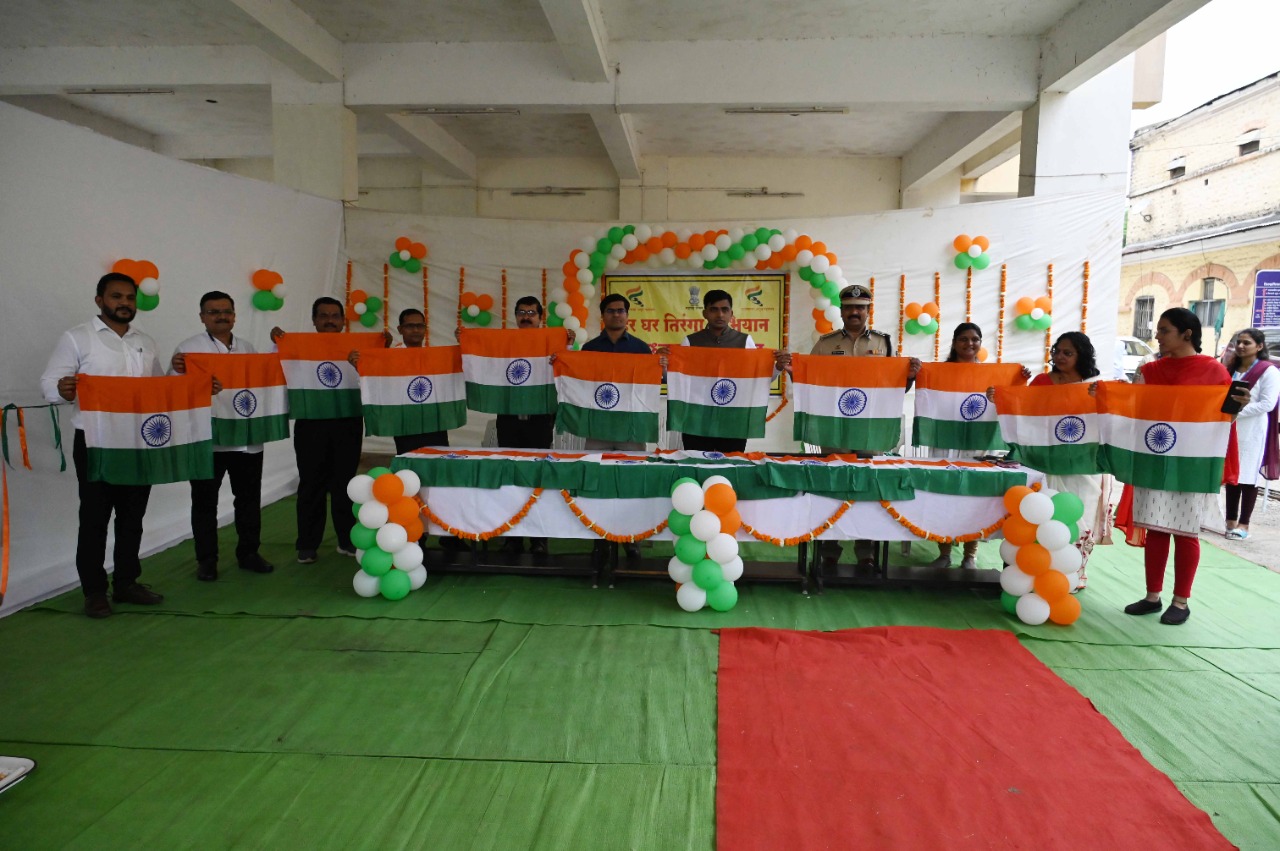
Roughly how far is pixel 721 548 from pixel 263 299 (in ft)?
14.2

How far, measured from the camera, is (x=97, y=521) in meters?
3.58

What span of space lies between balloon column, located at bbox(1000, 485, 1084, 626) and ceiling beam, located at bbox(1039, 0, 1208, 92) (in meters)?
3.46

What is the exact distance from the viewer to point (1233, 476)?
4344mm

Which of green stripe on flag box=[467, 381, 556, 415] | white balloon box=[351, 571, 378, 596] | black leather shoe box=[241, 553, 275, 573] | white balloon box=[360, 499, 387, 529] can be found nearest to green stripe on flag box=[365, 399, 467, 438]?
green stripe on flag box=[467, 381, 556, 415]

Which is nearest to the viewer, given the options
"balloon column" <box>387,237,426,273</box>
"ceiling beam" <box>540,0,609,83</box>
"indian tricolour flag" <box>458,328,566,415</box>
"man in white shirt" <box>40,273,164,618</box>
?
"man in white shirt" <box>40,273,164,618</box>

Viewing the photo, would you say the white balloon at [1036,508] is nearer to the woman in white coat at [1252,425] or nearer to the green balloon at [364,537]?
the woman in white coat at [1252,425]

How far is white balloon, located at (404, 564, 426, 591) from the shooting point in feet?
12.9

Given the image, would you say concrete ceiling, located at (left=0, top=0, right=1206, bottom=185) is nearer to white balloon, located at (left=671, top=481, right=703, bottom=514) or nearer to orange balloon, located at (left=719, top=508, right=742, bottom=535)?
white balloon, located at (left=671, top=481, right=703, bottom=514)

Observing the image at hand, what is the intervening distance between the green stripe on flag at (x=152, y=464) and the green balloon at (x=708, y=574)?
2713mm

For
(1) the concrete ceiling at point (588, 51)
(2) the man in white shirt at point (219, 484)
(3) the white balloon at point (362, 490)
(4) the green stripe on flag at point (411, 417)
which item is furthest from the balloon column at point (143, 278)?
(1) the concrete ceiling at point (588, 51)

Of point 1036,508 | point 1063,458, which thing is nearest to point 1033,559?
point 1036,508

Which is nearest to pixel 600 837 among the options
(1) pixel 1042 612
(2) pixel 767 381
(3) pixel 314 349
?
(1) pixel 1042 612

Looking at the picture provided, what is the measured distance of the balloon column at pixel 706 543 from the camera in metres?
3.62

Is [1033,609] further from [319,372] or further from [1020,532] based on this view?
[319,372]
